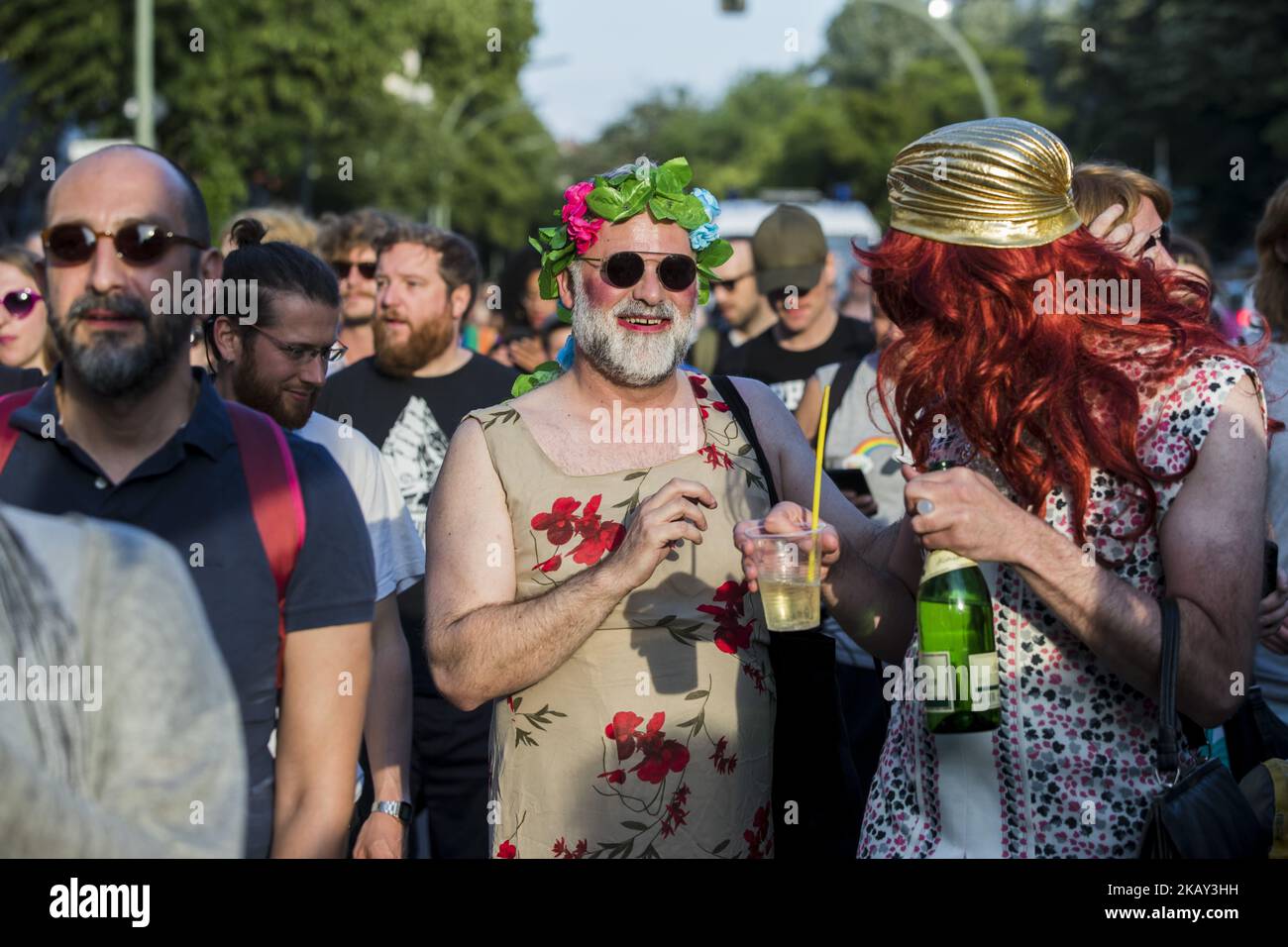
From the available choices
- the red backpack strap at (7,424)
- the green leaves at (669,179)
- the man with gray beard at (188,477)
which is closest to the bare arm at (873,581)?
the green leaves at (669,179)

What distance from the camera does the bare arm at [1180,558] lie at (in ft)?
7.69

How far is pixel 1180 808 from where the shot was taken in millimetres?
2312

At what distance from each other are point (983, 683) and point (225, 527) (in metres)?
1.26

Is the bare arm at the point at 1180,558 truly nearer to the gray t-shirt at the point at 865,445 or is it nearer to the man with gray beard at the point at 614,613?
the man with gray beard at the point at 614,613

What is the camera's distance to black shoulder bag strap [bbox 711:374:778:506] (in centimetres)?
327

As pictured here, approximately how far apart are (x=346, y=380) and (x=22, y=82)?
17084mm

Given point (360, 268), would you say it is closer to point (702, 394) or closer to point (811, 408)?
point (811, 408)

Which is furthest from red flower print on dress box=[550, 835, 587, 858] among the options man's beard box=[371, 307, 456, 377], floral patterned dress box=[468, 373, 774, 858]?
man's beard box=[371, 307, 456, 377]

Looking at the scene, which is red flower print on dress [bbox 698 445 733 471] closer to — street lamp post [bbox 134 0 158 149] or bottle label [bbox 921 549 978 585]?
bottle label [bbox 921 549 978 585]

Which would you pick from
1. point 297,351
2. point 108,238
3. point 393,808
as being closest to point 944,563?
point 108,238

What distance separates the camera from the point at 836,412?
5449 mm

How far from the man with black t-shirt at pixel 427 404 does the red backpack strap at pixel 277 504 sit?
2.25 meters
